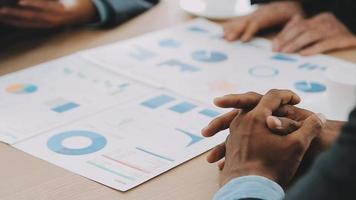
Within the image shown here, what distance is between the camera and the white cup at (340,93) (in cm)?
95

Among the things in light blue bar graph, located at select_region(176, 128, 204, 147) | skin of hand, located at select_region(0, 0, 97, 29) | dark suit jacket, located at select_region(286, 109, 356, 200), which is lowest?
light blue bar graph, located at select_region(176, 128, 204, 147)

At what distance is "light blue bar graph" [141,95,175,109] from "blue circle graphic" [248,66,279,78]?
18cm

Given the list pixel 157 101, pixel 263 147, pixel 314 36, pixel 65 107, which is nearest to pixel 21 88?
pixel 65 107

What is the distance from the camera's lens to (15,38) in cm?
132

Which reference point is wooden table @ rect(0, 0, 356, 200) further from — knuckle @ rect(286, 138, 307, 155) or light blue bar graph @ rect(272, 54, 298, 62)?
light blue bar graph @ rect(272, 54, 298, 62)

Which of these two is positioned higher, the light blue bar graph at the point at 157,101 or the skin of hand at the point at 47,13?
the skin of hand at the point at 47,13

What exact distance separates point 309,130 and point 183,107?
245 mm

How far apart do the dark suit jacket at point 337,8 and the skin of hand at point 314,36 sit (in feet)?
0.08

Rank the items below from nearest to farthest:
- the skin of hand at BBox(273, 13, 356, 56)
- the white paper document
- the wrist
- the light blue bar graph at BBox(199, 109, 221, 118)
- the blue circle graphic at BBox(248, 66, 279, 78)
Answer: the wrist < the white paper document < the light blue bar graph at BBox(199, 109, 221, 118) < the blue circle graphic at BBox(248, 66, 279, 78) < the skin of hand at BBox(273, 13, 356, 56)

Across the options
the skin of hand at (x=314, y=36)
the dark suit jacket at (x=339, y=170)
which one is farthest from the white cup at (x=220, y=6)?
the dark suit jacket at (x=339, y=170)

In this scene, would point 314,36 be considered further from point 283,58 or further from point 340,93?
point 340,93

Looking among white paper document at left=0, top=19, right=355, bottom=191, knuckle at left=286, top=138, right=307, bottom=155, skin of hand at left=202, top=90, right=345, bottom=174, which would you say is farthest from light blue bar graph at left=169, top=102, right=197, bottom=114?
knuckle at left=286, top=138, right=307, bottom=155

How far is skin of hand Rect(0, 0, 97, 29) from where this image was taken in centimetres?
130

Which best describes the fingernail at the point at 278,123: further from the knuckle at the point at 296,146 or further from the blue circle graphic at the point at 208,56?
the blue circle graphic at the point at 208,56
